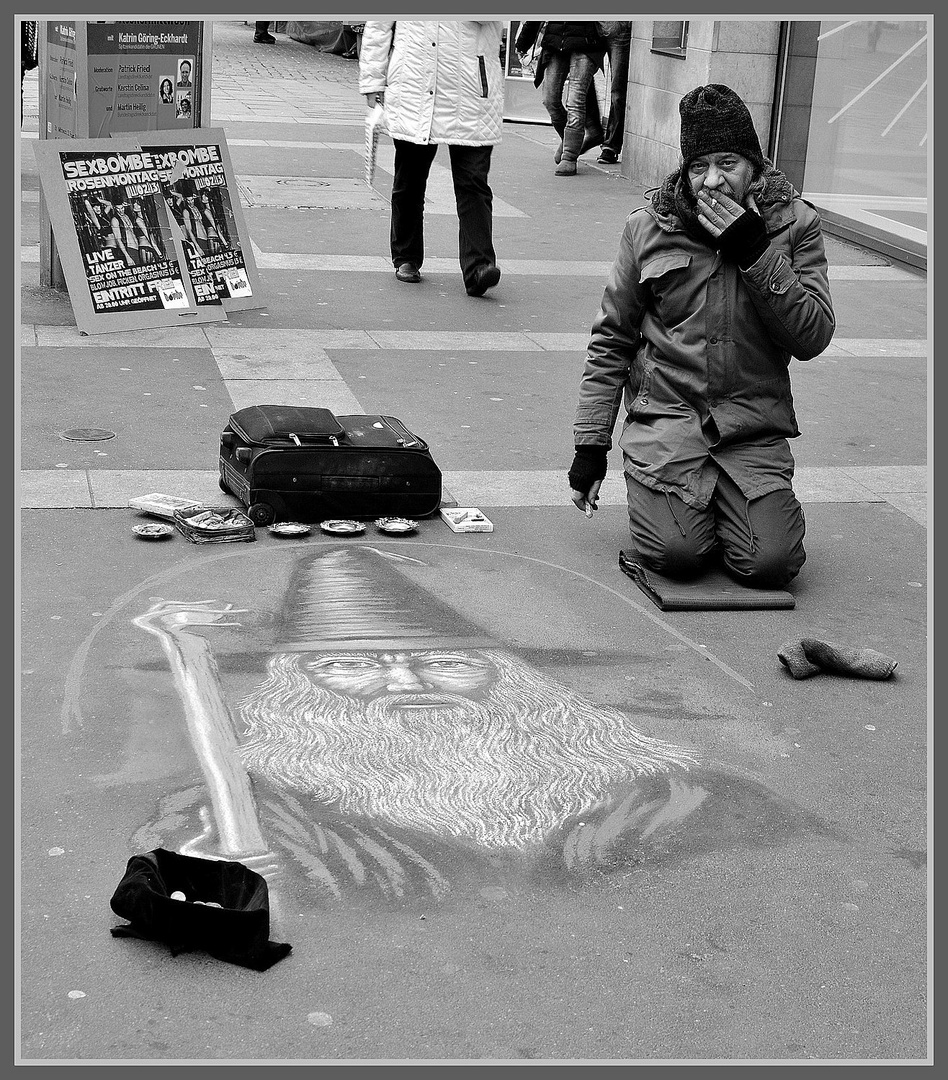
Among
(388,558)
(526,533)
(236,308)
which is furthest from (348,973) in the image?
(236,308)

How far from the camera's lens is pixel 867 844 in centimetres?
337

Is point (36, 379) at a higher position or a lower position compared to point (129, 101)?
lower

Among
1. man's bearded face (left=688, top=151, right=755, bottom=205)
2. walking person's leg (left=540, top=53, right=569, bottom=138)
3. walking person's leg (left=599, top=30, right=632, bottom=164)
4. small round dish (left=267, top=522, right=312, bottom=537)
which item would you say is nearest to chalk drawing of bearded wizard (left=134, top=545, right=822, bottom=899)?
small round dish (left=267, top=522, right=312, bottom=537)

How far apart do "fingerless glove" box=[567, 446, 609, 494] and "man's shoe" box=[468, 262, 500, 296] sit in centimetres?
398

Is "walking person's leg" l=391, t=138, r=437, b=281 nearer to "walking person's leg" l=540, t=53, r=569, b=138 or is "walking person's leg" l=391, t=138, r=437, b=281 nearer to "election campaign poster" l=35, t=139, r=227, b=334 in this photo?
"election campaign poster" l=35, t=139, r=227, b=334

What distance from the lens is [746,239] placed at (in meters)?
4.66

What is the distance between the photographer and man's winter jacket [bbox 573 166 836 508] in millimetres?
4840

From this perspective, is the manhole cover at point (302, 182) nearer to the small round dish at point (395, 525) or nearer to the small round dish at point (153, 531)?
the small round dish at point (395, 525)

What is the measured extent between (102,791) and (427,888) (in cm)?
85

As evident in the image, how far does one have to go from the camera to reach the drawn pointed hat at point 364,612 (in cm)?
432

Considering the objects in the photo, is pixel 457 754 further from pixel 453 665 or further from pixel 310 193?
pixel 310 193

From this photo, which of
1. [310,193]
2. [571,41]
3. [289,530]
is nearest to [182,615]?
[289,530]

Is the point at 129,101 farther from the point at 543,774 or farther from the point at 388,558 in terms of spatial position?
the point at 543,774

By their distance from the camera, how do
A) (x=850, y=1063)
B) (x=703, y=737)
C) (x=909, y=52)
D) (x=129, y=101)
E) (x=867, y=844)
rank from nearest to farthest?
(x=850, y=1063) → (x=867, y=844) → (x=703, y=737) → (x=129, y=101) → (x=909, y=52)
